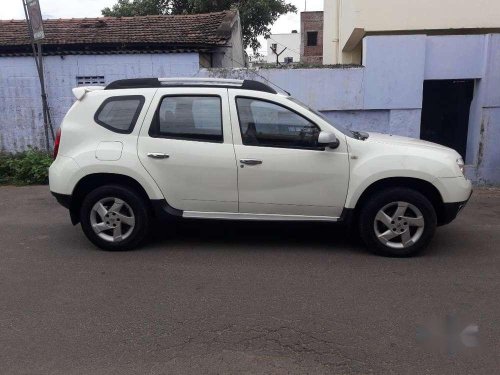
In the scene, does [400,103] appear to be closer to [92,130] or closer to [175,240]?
[175,240]

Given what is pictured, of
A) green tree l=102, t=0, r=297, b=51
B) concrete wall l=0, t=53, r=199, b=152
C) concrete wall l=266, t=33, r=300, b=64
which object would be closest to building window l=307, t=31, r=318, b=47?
concrete wall l=266, t=33, r=300, b=64

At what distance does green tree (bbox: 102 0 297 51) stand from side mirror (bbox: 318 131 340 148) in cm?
1740

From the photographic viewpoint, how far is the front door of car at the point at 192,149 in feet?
16.9

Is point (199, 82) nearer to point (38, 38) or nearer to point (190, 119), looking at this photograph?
point (190, 119)

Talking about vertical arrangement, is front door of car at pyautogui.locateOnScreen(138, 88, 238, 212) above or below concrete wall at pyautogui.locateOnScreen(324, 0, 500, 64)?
below

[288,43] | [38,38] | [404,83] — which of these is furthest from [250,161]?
[288,43]

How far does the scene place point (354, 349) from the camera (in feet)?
11.2

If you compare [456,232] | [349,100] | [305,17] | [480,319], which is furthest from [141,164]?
[305,17]

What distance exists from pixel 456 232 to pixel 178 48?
661 cm

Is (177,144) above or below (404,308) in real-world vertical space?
above

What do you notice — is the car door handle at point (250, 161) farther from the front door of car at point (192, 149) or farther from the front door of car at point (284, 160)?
the front door of car at point (192, 149)

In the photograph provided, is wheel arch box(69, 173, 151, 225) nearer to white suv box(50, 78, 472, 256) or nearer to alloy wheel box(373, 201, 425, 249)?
→ white suv box(50, 78, 472, 256)

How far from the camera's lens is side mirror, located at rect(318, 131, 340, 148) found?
4.92 m

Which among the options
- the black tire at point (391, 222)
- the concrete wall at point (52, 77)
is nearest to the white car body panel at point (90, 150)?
the black tire at point (391, 222)
